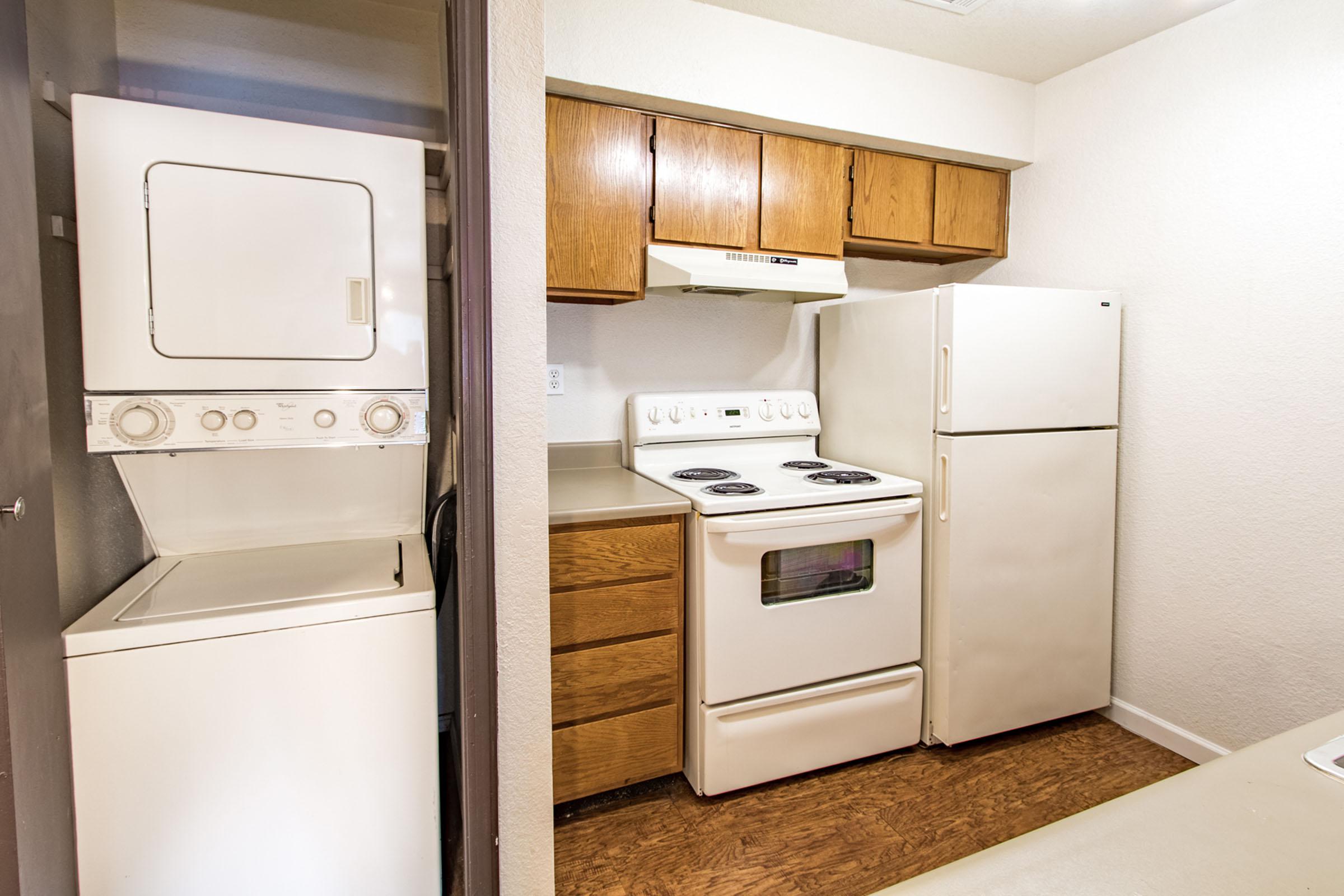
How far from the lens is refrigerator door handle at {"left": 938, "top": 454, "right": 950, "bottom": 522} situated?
2.09 meters

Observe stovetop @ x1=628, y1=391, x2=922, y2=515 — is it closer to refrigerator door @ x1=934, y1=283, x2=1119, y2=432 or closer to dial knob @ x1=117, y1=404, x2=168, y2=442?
refrigerator door @ x1=934, y1=283, x2=1119, y2=432

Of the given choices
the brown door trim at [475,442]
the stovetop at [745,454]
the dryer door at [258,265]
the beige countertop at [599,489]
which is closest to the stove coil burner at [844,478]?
the stovetop at [745,454]

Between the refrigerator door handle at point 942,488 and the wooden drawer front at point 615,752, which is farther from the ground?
the refrigerator door handle at point 942,488

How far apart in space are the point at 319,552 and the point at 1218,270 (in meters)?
2.64

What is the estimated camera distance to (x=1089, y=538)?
89.3 inches

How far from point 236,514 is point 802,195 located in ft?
6.31

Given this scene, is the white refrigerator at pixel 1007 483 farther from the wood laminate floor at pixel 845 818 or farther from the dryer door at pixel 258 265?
the dryer door at pixel 258 265

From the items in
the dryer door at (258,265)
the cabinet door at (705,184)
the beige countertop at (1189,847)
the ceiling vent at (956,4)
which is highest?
the ceiling vent at (956,4)

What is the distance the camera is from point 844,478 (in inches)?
86.9

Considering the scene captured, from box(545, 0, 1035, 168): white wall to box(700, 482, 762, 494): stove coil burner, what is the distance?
1172 mm

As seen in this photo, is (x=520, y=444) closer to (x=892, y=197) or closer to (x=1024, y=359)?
(x=1024, y=359)

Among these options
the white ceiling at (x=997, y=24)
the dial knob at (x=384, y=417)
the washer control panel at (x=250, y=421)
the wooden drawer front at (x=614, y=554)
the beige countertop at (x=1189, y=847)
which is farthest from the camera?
the white ceiling at (x=997, y=24)

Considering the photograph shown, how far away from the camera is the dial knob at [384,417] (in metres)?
1.39

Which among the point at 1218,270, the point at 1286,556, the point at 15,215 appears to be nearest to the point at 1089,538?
the point at 1286,556
